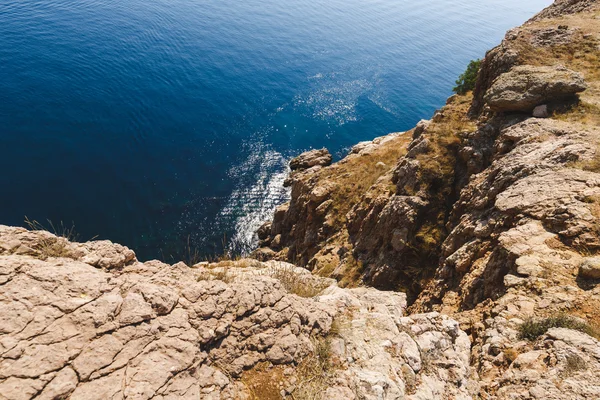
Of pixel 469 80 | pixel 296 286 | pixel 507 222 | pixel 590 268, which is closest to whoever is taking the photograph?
pixel 590 268

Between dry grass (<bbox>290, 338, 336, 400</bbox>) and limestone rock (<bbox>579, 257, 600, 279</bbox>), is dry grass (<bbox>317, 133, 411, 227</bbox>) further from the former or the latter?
dry grass (<bbox>290, 338, 336, 400</bbox>)

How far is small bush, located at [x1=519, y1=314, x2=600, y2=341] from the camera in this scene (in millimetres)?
8523

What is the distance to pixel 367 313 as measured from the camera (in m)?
10.2

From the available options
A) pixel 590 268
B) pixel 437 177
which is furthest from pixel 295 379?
pixel 437 177

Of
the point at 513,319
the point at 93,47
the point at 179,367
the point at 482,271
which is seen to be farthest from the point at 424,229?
the point at 93,47

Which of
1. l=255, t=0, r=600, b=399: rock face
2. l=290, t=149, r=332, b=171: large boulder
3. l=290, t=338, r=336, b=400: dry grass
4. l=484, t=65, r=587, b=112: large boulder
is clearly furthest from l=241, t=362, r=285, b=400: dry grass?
l=290, t=149, r=332, b=171: large boulder

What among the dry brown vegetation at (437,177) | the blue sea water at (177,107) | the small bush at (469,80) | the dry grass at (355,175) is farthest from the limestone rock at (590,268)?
the blue sea water at (177,107)

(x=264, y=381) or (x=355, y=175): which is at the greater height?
(x=264, y=381)

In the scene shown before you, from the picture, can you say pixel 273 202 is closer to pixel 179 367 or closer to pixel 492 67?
pixel 492 67

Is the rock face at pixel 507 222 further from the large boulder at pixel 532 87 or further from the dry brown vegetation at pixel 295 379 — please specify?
the dry brown vegetation at pixel 295 379

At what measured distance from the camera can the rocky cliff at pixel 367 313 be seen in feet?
21.5

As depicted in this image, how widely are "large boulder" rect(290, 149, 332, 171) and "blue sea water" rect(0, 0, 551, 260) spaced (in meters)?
2.66

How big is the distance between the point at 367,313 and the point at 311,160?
4884cm

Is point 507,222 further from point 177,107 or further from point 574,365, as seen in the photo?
point 177,107
